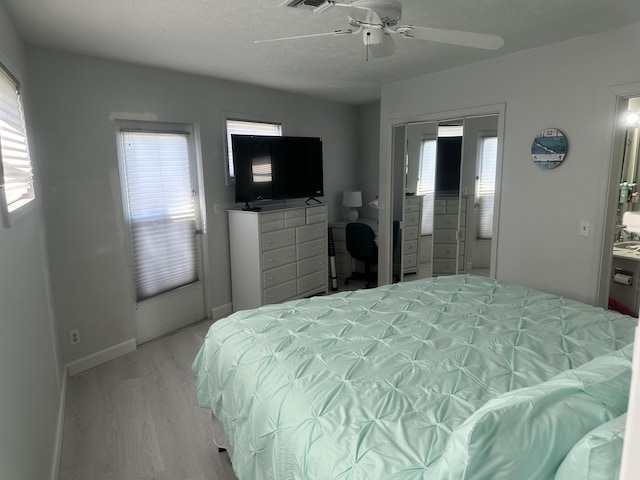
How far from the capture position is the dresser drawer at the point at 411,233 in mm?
4357

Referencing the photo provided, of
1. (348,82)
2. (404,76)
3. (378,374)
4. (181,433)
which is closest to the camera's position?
(378,374)

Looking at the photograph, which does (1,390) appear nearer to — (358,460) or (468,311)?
(358,460)

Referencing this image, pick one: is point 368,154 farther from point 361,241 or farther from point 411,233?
point 411,233

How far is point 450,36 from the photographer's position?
190 centimetres

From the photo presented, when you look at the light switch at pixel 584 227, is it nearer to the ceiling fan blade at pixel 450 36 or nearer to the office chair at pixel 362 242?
the ceiling fan blade at pixel 450 36

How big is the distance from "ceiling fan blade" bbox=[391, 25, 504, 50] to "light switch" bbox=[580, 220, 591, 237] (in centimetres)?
170

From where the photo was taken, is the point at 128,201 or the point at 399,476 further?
the point at 128,201

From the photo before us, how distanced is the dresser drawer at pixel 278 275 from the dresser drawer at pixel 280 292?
0.16 feet

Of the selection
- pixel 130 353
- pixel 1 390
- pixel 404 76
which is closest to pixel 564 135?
pixel 404 76

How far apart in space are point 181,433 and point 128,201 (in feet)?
6.64

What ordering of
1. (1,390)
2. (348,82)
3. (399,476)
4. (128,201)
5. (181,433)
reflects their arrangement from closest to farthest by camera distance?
1. (399,476)
2. (1,390)
3. (181,433)
4. (128,201)
5. (348,82)

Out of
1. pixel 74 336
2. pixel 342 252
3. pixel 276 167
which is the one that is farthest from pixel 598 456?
pixel 342 252

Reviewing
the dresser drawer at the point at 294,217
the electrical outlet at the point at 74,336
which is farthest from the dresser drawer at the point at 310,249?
the electrical outlet at the point at 74,336

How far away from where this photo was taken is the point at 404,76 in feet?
13.0
